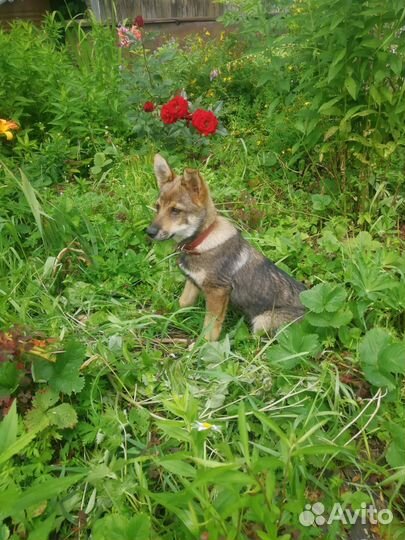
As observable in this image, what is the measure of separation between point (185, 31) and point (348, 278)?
23.2 feet

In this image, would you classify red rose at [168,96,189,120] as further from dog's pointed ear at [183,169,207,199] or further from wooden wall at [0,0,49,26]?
wooden wall at [0,0,49,26]

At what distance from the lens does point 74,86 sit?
165 inches

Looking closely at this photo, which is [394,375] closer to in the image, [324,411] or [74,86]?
[324,411]

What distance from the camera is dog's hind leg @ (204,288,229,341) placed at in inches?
104

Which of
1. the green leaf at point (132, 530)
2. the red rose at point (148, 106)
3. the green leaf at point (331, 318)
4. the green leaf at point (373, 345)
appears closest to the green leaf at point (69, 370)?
the green leaf at point (132, 530)

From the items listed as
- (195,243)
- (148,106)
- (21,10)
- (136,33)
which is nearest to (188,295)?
(195,243)

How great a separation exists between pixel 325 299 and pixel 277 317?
425mm

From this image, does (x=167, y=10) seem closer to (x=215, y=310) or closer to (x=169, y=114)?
(x=169, y=114)

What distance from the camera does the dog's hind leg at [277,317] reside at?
264cm

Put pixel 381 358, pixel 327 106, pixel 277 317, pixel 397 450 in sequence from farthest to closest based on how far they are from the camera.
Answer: pixel 327 106 < pixel 277 317 < pixel 381 358 < pixel 397 450

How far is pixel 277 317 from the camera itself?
2.65 meters

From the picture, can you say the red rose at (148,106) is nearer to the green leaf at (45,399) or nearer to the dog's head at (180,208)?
the dog's head at (180,208)

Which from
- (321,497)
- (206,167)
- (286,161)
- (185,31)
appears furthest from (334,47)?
(185,31)

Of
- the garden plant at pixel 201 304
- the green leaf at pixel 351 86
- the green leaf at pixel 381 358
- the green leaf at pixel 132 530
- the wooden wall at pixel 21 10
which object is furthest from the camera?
the wooden wall at pixel 21 10
